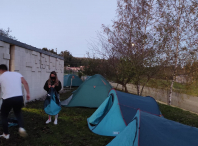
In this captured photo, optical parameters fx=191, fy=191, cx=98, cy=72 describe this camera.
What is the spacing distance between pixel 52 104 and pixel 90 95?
11.5 ft

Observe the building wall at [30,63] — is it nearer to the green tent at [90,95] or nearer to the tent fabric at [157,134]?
the green tent at [90,95]

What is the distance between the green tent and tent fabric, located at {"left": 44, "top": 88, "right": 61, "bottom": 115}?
121 inches

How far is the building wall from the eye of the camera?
23.9ft

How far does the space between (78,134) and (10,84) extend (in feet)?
7.25

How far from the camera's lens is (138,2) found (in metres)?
14.7

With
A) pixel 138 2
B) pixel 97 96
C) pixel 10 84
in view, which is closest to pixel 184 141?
pixel 10 84

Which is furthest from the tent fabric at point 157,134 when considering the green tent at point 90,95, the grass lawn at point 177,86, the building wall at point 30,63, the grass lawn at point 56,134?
the grass lawn at point 177,86

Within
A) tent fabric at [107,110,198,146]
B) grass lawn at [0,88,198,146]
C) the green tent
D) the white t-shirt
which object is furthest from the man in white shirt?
the green tent

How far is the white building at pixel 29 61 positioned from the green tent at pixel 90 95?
2.21m

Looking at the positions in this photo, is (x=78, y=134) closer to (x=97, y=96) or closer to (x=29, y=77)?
(x=97, y=96)

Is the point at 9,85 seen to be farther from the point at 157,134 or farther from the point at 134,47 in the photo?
the point at 134,47

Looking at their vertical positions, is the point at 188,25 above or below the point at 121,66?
above

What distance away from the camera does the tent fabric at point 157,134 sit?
2.78 meters

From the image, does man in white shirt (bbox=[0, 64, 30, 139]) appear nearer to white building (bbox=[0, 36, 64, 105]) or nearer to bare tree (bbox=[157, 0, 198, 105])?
white building (bbox=[0, 36, 64, 105])
